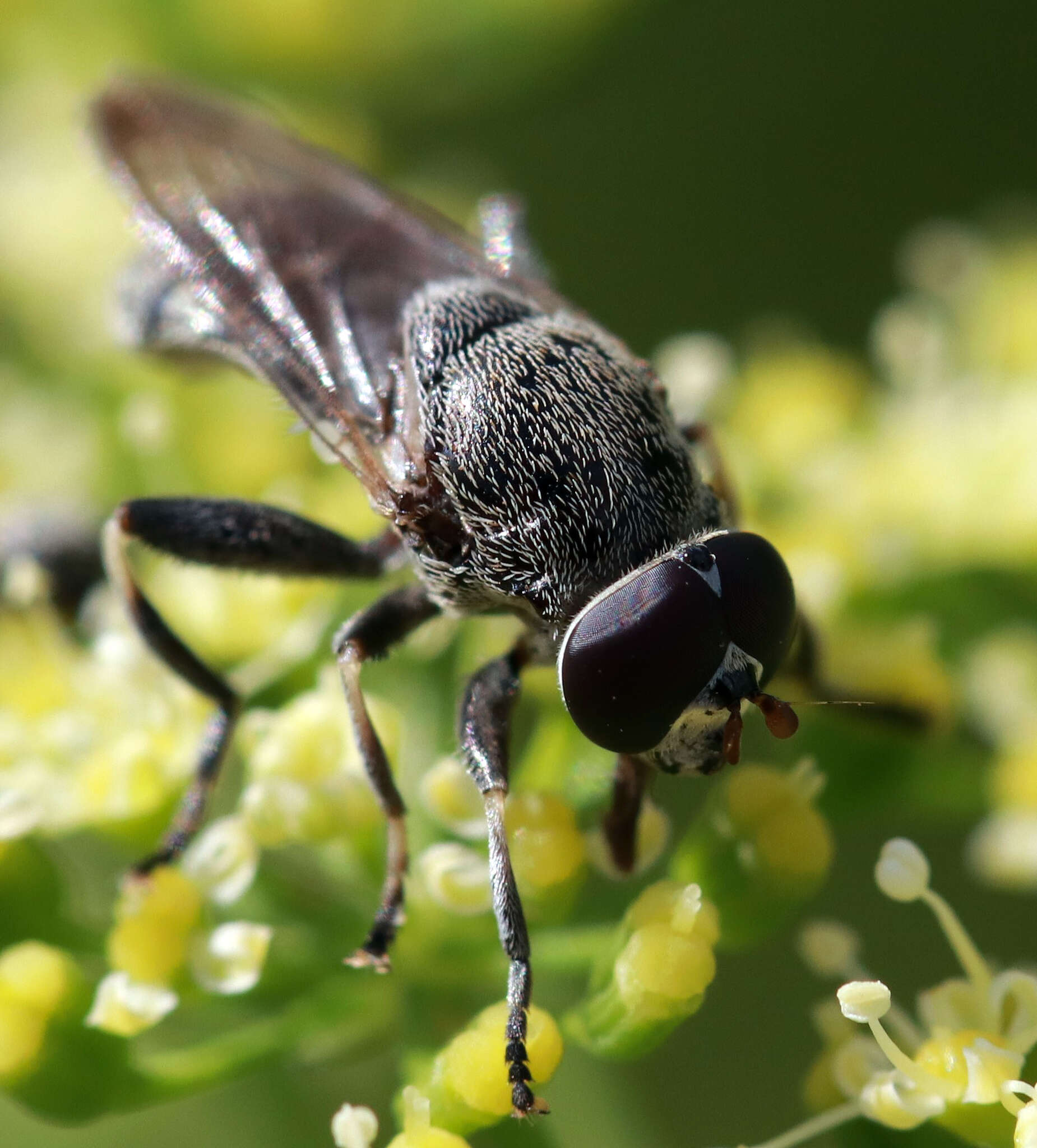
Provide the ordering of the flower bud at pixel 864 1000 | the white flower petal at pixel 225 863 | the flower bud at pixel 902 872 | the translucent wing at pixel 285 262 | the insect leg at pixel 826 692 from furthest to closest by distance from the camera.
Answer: the insect leg at pixel 826 692
the translucent wing at pixel 285 262
the white flower petal at pixel 225 863
the flower bud at pixel 902 872
the flower bud at pixel 864 1000

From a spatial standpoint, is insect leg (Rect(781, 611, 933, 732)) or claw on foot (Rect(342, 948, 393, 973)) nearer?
claw on foot (Rect(342, 948, 393, 973))

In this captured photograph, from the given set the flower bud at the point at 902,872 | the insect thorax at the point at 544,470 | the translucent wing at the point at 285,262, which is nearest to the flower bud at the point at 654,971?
the flower bud at the point at 902,872

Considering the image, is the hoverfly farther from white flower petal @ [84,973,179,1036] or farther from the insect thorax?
Answer: white flower petal @ [84,973,179,1036]

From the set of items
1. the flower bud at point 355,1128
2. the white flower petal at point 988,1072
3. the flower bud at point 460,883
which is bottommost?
the white flower petal at point 988,1072

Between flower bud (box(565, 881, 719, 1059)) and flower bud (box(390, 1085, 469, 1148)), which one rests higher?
flower bud (box(565, 881, 719, 1059))

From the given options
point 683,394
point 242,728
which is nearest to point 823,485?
point 683,394

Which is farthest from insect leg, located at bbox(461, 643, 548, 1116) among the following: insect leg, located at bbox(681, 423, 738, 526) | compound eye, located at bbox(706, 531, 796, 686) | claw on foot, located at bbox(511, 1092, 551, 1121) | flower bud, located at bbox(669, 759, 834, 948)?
insect leg, located at bbox(681, 423, 738, 526)

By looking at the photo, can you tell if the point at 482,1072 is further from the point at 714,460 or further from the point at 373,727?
the point at 714,460

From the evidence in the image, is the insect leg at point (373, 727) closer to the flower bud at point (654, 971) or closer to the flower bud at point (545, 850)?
the flower bud at point (545, 850)
